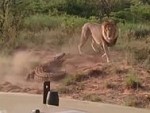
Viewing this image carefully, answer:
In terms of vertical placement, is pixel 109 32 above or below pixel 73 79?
above

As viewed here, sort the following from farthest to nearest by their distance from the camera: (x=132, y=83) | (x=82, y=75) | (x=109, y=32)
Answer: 1. (x=109, y=32)
2. (x=82, y=75)
3. (x=132, y=83)

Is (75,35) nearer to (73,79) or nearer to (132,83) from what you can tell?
(73,79)

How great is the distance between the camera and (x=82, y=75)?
10102 millimetres

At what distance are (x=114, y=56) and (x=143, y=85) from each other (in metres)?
1.74

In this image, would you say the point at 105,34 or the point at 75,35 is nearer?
the point at 105,34

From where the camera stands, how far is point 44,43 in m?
12.5

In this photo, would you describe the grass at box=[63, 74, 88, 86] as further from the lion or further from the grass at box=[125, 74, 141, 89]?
the lion

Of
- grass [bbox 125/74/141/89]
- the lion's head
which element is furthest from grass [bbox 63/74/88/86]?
the lion's head

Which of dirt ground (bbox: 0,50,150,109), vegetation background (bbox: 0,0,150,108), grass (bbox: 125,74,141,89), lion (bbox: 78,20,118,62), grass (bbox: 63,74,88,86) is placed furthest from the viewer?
lion (bbox: 78,20,118,62)

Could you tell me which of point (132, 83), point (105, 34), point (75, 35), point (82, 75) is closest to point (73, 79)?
point (82, 75)

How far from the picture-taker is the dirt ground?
9.17m

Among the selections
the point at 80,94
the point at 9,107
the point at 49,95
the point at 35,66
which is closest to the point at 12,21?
the point at 35,66

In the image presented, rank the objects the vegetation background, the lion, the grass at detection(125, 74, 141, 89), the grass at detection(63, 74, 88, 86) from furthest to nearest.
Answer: the lion
the grass at detection(63, 74, 88, 86)
the vegetation background
the grass at detection(125, 74, 141, 89)

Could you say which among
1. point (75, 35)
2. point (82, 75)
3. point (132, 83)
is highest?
point (75, 35)
